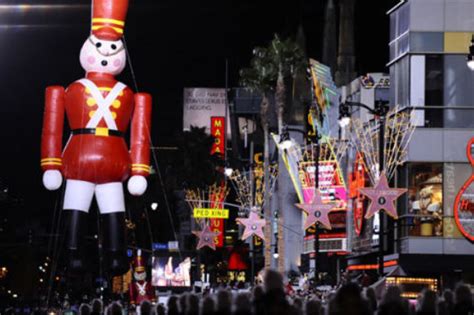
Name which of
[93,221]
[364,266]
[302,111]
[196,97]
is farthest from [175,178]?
[93,221]

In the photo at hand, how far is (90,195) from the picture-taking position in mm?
23703

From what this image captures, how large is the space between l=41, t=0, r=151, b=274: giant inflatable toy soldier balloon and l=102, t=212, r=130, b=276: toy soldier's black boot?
0.07 ft

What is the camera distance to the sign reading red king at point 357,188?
48.1m

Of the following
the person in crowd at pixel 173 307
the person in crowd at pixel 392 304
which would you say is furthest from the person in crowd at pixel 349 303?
the person in crowd at pixel 173 307

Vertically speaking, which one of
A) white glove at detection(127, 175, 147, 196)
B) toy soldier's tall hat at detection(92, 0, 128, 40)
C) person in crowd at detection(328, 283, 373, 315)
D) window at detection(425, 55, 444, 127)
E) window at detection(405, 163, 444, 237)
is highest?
window at detection(425, 55, 444, 127)

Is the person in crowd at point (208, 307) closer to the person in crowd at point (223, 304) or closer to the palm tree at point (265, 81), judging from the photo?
the person in crowd at point (223, 304)

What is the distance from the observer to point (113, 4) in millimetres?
23141

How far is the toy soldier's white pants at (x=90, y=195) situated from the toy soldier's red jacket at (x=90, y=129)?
0.17 m

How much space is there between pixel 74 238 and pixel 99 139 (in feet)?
7.33

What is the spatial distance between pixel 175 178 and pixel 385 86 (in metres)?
16.3

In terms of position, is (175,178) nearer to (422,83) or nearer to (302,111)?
(302,111)

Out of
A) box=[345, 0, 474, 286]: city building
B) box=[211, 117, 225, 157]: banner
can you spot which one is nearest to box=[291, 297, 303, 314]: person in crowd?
box=[345, 0, 474, 286]: city building

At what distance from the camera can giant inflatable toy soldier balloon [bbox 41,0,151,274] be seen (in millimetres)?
23094

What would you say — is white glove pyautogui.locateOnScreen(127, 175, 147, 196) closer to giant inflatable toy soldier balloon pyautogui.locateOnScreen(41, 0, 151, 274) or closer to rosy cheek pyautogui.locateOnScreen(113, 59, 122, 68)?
giant inflatable toy soldier balloon pyautogui.locateOnScreen(41, 0, 151, 274)
